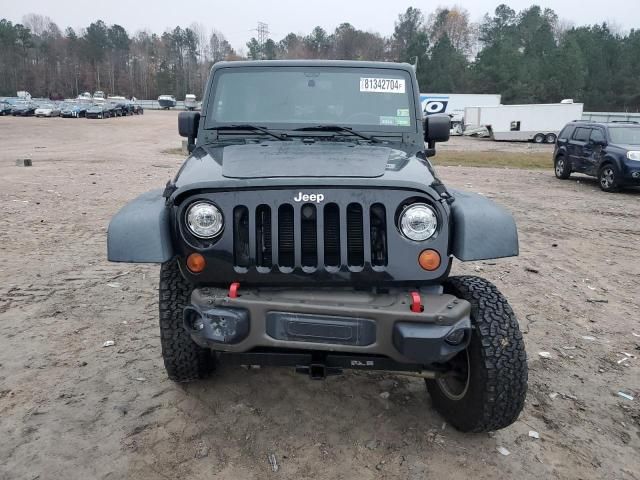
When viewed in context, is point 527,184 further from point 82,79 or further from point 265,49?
point 82,79

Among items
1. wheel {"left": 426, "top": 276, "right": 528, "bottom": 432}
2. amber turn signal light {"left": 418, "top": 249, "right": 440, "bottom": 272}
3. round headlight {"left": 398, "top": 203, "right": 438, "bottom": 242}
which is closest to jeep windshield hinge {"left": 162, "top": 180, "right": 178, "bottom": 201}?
round headlight {"left": 398, "top": 203, "right": 438, "bottom": 242}

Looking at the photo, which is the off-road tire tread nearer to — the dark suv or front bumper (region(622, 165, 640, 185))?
the dark suv

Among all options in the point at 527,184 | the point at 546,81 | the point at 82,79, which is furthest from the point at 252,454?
the point at 82,79

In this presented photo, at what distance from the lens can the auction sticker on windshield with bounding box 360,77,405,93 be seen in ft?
13.3

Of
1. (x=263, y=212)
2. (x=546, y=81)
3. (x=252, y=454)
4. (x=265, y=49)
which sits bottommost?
(x=252, y=454)

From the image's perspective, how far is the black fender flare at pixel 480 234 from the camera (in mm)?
2695

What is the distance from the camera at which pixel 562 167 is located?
1477 centimetres

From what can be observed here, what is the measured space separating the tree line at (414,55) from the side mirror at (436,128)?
48.5 meters

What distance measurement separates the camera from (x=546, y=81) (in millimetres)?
61219

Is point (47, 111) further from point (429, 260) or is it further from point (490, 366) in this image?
point (490, 366)

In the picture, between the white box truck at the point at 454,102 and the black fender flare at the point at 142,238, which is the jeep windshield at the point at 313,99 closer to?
the black fender flare at the point at 142,238

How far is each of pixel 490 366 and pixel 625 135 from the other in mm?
12231

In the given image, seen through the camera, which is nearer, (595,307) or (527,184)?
(595,307)

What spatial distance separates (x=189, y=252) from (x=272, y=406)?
1131 millimetres
